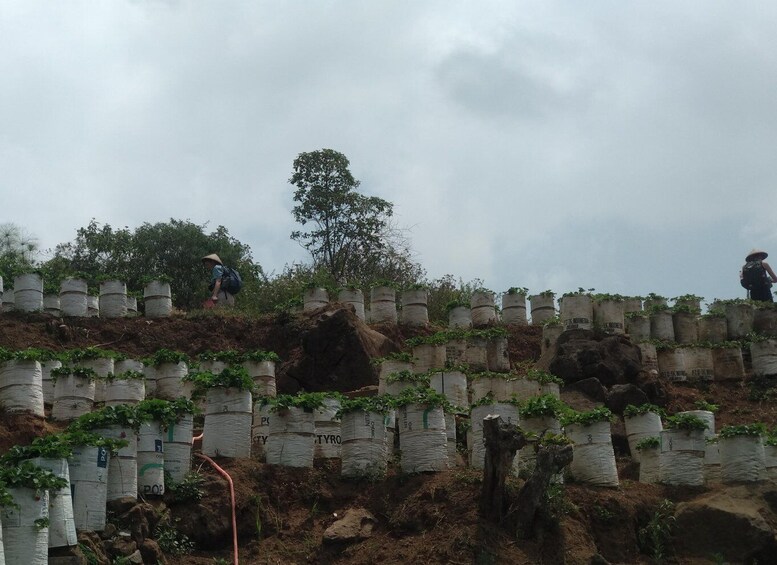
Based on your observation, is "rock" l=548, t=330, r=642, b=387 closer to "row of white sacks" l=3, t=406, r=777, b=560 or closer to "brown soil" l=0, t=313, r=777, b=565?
"brown soil" l=0, t=313, r=777, b=565

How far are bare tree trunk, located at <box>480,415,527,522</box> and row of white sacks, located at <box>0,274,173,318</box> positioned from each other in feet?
36.0

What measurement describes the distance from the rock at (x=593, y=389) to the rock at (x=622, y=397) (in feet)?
0.47

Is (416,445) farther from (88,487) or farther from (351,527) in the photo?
(88,487)

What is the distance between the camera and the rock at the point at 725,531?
12.0m

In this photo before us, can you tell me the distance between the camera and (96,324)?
64.9ft

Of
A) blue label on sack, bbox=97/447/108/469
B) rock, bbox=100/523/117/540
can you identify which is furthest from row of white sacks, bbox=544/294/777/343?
rock, bbox=100/523/117/540

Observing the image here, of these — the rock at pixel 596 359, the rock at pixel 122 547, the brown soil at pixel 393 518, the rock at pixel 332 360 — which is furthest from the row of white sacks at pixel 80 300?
the rock at pixel 122 547

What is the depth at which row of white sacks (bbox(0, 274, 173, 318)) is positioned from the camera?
64.2 ft

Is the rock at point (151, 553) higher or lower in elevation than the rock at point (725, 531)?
higher

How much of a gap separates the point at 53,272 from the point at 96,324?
260 inches

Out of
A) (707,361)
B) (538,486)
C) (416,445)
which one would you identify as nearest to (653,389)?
(707,361)

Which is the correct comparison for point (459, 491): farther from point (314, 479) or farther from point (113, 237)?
point (113, 237)

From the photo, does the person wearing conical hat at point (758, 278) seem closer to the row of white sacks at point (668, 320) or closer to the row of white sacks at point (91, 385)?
the row of white sacks at point (668, 320)

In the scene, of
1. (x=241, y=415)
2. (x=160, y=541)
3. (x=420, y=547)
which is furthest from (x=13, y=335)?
(x=420, y=547)
